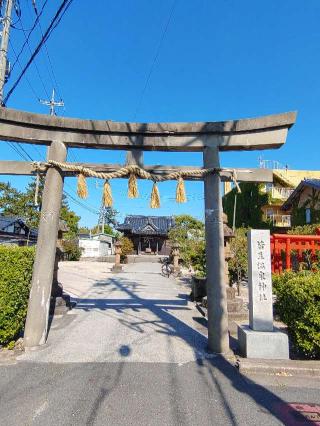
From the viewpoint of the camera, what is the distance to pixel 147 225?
42.0 metres

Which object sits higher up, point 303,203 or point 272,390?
point 303,203

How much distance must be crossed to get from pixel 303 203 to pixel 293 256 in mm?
14980

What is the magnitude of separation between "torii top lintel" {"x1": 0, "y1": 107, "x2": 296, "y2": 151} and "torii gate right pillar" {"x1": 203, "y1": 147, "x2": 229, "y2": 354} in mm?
332

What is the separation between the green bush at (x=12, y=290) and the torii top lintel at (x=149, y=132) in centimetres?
219

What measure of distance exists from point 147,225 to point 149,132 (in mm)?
37021

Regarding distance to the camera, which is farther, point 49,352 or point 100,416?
point 49,352

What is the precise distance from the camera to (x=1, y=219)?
23250 mm

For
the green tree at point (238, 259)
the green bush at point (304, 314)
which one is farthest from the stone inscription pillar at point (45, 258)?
the green tree at point (238, 259)

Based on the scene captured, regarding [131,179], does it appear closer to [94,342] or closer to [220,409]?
[94,342]

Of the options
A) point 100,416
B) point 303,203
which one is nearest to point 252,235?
point 100,416

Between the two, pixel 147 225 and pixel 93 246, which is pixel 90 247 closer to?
pixel 93 246

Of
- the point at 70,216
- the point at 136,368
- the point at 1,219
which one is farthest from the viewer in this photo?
the point at 70,216

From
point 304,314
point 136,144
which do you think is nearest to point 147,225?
point 136,144

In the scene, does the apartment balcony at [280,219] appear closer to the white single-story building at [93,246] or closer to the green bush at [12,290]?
the white single-story building at [93,246]
